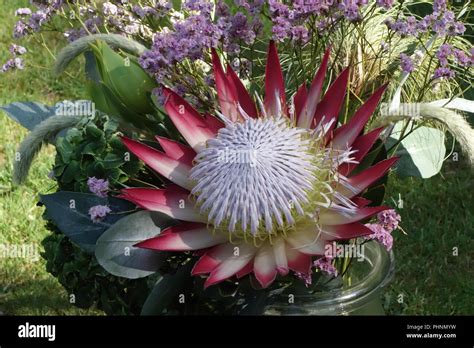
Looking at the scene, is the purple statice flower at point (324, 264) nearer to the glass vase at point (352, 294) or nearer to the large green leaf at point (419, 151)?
the glass vase at point (352, 294)

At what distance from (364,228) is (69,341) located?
1.79 feet

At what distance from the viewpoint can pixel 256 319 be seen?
4.25ft

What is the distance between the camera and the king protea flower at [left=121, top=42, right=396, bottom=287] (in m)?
1.17

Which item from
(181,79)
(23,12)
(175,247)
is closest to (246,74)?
(181,79)

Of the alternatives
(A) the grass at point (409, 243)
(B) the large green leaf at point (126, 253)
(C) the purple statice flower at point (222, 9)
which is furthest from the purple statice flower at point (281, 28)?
(A) the grass at point (409, 243)

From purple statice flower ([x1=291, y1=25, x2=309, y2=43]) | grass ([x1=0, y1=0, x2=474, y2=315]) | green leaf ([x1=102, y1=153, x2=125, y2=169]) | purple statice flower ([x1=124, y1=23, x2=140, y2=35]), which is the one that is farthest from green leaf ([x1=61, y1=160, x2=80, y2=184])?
grass ([x1=0, y1=0, x2=474, y2=315])

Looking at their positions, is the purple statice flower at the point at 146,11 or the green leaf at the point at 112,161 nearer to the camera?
the green leaf at the point at 112,161

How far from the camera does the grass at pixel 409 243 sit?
8.39ft

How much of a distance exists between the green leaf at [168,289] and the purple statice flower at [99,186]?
0.16m

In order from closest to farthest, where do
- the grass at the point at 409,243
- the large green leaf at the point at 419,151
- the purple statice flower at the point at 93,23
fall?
1. the large green leaf at the point at 419,151
2. the purple statice flower at the point at 93,23
3. the grass at the point at 409,243

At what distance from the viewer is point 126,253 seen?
1.23 metres

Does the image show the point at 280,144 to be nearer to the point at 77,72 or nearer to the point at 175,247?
the point at 175,247

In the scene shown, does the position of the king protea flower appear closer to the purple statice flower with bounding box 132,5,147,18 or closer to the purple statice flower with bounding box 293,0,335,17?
the purple statice flower with bounding box 293,0,335,17

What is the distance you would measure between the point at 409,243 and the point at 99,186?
171cm
